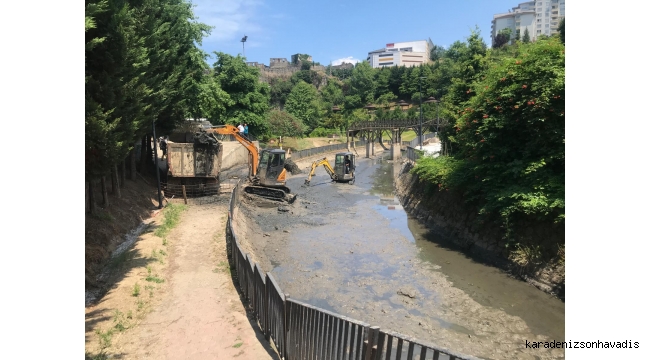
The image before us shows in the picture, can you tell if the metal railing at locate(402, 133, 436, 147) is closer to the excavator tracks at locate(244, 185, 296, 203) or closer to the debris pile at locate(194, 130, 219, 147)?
the excavator tracks at locate(244, 185, 296, 203)

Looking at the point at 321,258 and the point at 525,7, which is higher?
the point at 525,7

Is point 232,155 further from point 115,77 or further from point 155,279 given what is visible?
point 155,279

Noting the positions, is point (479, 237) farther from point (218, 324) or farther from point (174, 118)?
point (174, 118)

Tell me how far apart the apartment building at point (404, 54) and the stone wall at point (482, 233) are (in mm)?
148782

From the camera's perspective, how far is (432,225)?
2044 centimetres

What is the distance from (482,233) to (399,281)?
15.5 ft

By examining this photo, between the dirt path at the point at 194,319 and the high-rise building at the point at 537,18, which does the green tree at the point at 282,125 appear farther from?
the high-rise building at the point at 537,18

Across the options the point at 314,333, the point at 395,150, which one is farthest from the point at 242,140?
the point at 395,150

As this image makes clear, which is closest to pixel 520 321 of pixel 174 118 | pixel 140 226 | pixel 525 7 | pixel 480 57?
pixel 140 226

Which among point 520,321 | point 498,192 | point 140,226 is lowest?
point 520,321

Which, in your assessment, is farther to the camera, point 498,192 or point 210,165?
point 210,165

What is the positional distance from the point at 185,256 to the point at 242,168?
23.9m

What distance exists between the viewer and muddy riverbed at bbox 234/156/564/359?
33.4 feet

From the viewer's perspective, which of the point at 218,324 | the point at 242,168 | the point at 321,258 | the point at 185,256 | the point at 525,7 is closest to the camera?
the point at 218,324
